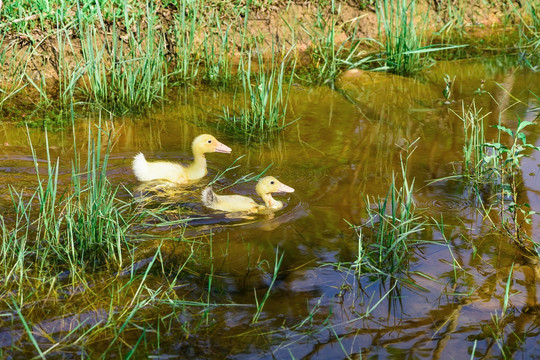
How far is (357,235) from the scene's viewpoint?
5.08m

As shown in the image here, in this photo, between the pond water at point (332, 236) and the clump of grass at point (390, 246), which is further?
the clump of grass at point (390, 246)

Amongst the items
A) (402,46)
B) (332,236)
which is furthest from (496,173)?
(402,46)

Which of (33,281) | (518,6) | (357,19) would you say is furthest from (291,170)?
(518,6)

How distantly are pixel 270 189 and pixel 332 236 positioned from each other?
0.84m

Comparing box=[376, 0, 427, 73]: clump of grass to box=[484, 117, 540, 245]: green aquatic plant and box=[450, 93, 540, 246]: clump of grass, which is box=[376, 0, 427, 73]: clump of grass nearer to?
box=[450, 93, 540, 246]: clump of grass

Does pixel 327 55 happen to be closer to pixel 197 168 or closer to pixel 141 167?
pixel 197 168

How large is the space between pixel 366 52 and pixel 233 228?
4867 millimetres

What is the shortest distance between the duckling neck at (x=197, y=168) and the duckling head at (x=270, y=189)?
75 centimetres

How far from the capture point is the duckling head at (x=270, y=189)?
19.1 ft

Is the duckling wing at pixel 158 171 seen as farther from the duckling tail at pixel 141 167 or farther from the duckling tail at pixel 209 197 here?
the duckling tail at pixel 209 197

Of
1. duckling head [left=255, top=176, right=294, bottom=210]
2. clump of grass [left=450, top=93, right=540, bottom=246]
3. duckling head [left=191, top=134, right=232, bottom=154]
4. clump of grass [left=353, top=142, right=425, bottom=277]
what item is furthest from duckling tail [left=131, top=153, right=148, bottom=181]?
clump of grass [left=450, top=93, right=540, bottom=246]

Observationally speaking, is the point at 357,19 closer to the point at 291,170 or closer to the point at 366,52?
the point at 366,52

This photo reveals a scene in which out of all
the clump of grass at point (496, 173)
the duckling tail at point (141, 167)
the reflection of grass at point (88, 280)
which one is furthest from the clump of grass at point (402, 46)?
the reflection of grass at point (88, 280)

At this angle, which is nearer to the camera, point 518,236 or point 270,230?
point 518,236
